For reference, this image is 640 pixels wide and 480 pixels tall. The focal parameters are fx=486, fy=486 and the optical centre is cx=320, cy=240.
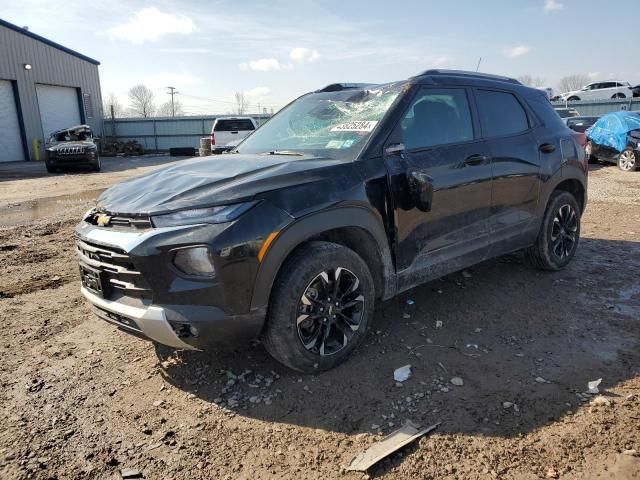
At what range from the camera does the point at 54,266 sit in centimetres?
572

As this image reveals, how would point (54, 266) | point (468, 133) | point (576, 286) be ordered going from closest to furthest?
point (468, 133) → point (576, 286) → point (54, 266)

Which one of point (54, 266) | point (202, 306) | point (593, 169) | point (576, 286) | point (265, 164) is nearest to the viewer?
point (202, 306)

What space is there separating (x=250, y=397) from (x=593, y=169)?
15.3 metres

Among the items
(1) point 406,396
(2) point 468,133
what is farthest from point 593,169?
(1) point 406,396

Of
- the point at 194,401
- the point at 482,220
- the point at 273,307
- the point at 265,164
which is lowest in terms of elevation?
the point at 194,401

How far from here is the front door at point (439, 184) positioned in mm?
3438

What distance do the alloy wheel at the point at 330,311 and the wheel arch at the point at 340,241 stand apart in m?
0.24

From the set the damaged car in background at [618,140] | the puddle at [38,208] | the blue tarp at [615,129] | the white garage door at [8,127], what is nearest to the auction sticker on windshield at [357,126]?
the puddle at [38,208]

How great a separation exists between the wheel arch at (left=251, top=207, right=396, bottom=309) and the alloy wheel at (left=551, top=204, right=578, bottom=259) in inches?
95.6

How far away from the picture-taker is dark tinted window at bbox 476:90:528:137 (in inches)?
165

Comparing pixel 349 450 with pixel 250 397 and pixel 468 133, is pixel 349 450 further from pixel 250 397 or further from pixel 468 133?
pixel 468 133

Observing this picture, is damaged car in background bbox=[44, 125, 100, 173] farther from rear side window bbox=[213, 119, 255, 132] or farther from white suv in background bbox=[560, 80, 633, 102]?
white suv in background bbox=[560, 80, 633, 102]

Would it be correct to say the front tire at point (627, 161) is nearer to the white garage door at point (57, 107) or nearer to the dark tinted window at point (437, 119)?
the dark tinted window at point (437, 119)

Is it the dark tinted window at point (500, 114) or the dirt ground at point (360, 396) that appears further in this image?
the dark tinted window at point (500, 114)
